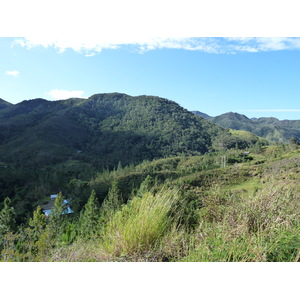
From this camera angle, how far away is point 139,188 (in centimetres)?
2664

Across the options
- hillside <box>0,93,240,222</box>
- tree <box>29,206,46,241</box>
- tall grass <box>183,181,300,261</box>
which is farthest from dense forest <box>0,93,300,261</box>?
hillside <box>0,93,240,222</box>

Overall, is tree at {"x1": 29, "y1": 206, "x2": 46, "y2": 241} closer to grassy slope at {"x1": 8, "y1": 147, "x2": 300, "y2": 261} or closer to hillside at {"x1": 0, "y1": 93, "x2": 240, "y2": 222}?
grassy slope at {"x1": 8, "y1": 147, "x2": 300, "y2": 261}

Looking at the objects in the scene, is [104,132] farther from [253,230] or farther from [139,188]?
[253,230]

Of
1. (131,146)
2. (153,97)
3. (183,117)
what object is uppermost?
(153,97)

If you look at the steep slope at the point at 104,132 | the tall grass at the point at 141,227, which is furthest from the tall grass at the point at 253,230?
the steep slope at the point at 104,132

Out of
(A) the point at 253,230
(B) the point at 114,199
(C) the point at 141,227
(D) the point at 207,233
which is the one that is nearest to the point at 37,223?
(B) the point at 114,199

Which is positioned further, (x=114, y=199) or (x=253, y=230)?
(x=114, y=199)

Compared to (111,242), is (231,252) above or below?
above

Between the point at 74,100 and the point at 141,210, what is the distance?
16587 cm

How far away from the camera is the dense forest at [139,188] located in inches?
73.7

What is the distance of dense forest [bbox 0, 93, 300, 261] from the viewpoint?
6.14 feet
